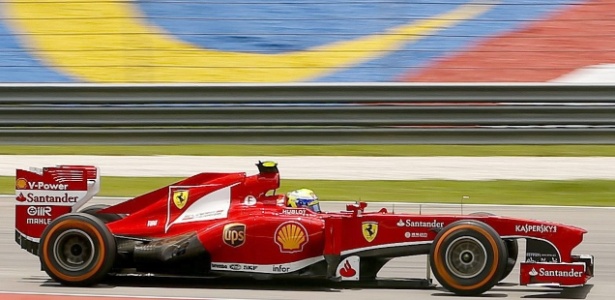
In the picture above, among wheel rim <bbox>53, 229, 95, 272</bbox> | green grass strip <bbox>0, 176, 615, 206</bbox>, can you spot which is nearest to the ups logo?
wheel rim <bbox>53, 229, 95, 272</bbox>

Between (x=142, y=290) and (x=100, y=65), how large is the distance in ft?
29.8

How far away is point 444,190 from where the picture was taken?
1195cm

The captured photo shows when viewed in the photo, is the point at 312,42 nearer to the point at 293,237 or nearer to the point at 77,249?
the point at 77,249

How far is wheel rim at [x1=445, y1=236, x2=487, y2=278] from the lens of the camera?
22.3 feet

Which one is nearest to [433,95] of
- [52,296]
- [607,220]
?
[607,220]

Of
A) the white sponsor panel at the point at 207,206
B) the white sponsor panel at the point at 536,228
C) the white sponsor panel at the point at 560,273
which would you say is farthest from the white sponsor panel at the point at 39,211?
the white sponsor panel at the point at 560,273

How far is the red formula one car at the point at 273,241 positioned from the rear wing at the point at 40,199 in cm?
2

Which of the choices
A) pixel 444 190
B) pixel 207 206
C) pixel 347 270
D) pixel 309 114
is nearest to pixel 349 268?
pixel 347 270

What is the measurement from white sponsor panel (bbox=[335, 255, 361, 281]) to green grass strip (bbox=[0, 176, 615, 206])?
4185 mm

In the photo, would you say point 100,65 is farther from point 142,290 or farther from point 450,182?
point 142,290

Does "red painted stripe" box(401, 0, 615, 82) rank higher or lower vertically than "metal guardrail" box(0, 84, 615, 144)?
higher

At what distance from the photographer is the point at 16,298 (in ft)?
23.0

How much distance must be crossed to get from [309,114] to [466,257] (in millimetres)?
7243

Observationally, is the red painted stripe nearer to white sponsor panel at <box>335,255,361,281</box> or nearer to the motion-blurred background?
the motion-blurred background
